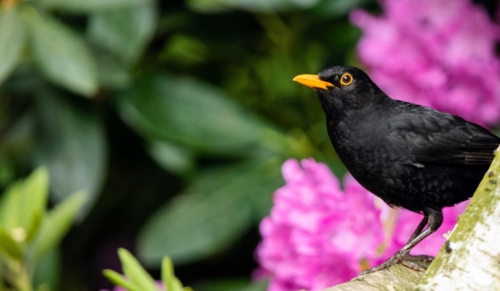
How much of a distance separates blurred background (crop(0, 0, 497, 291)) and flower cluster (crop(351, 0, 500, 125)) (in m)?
0.20

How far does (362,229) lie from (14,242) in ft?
2.20

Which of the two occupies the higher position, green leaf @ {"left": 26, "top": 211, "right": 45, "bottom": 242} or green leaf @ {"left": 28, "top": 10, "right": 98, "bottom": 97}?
green leaf @ {"left": 28, "top": 10, "right": 98, "bottom": 97}

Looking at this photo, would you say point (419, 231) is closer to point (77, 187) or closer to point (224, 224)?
point (224, 224)

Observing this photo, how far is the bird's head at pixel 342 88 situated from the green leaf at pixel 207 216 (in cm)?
75

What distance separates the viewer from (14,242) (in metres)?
1.44

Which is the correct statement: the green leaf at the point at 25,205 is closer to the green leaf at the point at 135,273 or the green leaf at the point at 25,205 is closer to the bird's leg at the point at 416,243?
the green leaf at the point at 135,273

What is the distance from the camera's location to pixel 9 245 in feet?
4.73

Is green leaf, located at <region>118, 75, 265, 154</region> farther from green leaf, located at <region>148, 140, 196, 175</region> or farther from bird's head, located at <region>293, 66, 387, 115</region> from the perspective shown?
bird's head, located at <region>293, 66, 387, 115</region>

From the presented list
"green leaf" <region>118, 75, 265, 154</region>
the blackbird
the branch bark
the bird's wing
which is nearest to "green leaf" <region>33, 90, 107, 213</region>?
"green leaf" <region>118, 75, 265, 154</region>

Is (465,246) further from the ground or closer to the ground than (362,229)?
closer to the ground

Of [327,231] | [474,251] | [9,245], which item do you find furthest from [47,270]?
[474,251]

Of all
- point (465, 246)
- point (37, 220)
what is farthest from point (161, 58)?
point (465, 246)

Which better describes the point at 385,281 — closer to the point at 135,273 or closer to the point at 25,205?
the point at 135,273

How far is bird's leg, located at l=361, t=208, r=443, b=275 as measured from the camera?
1.18 metres
